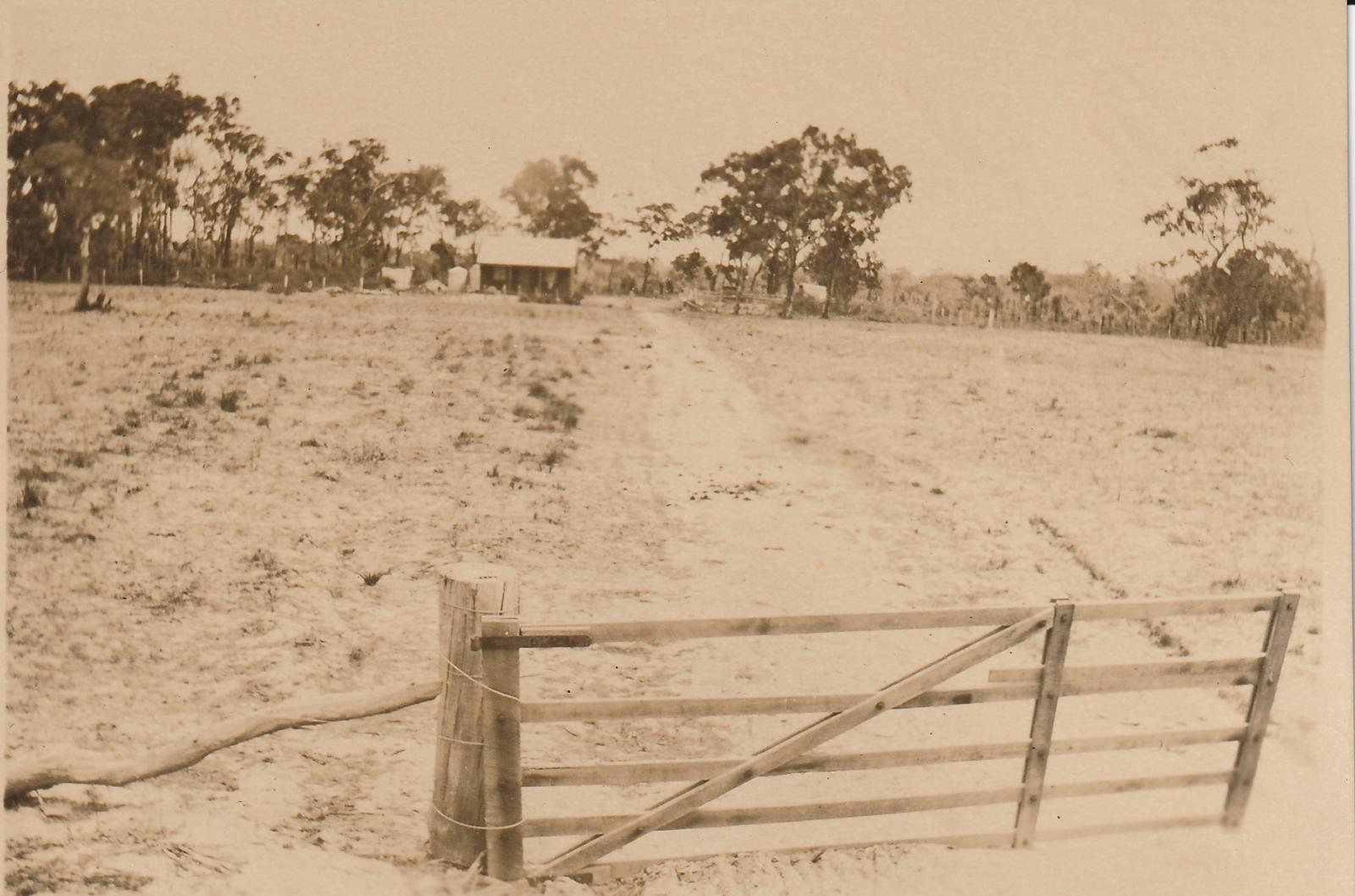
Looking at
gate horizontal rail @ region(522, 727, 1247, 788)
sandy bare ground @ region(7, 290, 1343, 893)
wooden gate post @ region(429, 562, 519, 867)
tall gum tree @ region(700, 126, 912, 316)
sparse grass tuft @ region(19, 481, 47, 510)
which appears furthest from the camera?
tall gum tree @ region(700, 126, 912, 316)

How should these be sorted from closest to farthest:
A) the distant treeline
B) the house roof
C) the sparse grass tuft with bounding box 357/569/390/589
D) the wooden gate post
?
1. the wooden gate post
2. the distant treeline
3. the sparse grass tuft with bounding box 357/569/390/589
4. the house roof

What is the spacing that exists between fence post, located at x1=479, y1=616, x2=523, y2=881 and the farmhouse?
1.61 metres

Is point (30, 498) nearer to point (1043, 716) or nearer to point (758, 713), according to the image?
point (758, 713)

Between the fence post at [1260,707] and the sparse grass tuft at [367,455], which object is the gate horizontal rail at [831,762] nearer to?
the fence post at [1260,707]

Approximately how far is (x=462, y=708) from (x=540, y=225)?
1.93 meters

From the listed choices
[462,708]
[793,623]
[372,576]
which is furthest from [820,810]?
[372,576]

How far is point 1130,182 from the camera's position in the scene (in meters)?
4.28

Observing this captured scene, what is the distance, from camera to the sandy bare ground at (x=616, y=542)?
336 centimetres

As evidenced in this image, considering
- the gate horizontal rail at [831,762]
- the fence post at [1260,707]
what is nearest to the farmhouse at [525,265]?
the gate horizontal rail at [831,762]

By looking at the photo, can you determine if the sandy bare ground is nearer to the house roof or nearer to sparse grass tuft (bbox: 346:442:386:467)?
sparse grass tuft (bbox: 346:442:386:467)

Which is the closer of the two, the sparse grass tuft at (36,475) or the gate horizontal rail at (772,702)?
the gate horizontal rail at (772,702)

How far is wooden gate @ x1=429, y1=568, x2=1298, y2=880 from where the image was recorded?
2.85 meters

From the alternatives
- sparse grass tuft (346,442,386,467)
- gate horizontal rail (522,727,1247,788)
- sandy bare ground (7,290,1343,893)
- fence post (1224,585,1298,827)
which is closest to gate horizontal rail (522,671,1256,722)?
gate horizontal rail (522,727,1247,788)

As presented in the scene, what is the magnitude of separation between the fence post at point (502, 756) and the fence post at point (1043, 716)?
5.45 feet
